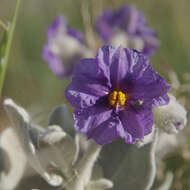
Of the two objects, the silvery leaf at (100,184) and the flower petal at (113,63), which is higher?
the flower petal at (113,63)

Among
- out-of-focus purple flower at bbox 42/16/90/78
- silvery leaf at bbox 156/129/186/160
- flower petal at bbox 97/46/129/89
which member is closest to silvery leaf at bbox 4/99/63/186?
flower petal at bbox 97/46/129/89

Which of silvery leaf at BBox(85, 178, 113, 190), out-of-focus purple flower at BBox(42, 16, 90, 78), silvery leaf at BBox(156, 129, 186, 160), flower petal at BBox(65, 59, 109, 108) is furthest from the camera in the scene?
out-of-focus purple flower at BBox(42, 16, 90, 78)

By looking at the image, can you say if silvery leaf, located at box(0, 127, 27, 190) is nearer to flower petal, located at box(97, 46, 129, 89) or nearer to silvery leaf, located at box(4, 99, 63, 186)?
silvery leaf, located at box(4, 99, 63, 186)

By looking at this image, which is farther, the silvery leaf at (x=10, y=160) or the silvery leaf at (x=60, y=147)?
the silvery leaf at (x=10, y=160)

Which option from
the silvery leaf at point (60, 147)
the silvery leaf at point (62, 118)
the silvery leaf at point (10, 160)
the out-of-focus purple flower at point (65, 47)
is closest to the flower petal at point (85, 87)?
the silvery leaf at point (60, 147)

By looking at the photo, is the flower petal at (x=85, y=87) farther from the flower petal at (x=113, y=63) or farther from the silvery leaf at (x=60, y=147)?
the silvery leaf at (x=60, y=147)
